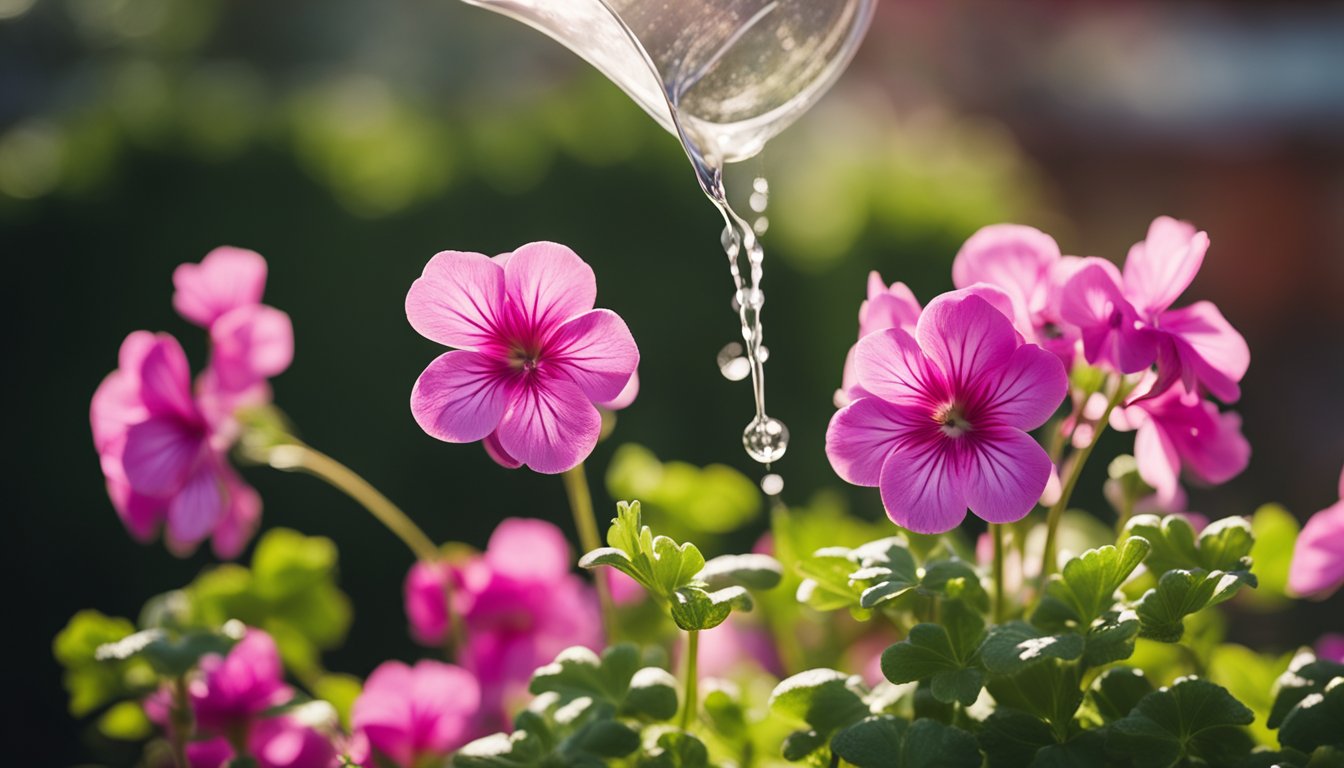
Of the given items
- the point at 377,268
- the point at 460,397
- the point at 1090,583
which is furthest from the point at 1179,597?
the point at 377,268

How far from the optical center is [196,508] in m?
0.82

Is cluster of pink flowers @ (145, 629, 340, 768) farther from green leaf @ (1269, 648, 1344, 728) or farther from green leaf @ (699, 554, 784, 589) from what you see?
green leaf @ (1269, 648, 1344, 728)

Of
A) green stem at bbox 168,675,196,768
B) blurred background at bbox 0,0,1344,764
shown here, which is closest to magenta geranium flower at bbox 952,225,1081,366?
green stem at bbox 168,675,196,768

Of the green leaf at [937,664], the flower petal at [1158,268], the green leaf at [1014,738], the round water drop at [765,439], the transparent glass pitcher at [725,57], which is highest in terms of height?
the transparent glass pitcher at [725,57]

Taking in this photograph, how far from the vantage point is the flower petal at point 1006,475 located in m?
0.59

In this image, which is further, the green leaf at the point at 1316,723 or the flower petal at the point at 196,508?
the flower petal at the point at 196,508

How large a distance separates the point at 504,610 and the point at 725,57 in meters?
0.44

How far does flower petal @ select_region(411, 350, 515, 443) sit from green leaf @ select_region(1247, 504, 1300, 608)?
51 cm

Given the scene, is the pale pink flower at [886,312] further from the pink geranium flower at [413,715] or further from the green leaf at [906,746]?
the pink geranium flower at [413,715]

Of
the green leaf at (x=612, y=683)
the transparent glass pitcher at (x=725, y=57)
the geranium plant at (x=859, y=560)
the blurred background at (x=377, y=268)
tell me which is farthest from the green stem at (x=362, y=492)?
the blurred background at (x=377, y=268)

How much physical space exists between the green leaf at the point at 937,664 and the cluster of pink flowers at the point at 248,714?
1.19ft

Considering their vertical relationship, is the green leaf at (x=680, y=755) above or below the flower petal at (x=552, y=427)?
below

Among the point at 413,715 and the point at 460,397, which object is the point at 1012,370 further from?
the point at 413,715

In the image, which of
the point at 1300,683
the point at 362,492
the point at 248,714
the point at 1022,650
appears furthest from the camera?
the point at 362,492
